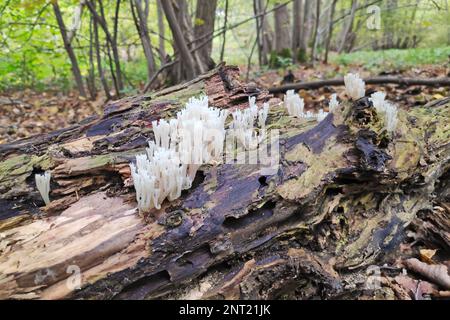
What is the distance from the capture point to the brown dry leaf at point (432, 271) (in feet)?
7.12

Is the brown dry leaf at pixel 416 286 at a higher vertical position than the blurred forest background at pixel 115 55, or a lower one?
lower

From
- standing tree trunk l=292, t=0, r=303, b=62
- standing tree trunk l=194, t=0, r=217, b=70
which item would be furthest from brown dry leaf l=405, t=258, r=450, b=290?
standing tree trunk l=292, t=0, r=303, b=62

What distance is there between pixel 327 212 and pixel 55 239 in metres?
1.74

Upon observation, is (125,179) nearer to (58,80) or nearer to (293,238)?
(293,238)

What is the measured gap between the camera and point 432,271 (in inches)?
88.4

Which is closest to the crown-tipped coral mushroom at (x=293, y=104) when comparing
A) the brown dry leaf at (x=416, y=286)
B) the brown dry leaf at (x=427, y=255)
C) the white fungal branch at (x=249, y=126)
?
the white fungal branch at (x=249, y=126)

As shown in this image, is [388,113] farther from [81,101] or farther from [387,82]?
[81,101]

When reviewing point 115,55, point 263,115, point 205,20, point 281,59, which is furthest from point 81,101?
point 263,115

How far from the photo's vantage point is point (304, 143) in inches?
103

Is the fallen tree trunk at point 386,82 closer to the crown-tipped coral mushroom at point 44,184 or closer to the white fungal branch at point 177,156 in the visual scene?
the white fungal branch at point 177,156

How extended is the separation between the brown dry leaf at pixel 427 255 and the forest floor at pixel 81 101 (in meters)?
3.16

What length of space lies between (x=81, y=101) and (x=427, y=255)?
25.3 ft

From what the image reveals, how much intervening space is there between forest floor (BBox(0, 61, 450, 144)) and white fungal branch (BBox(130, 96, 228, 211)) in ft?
11.4

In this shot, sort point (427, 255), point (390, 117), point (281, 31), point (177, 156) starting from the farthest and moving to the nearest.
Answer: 1. point (281, 31)
2. point (390, 117)
3. point (427, 255)
4. point (177, 156)
